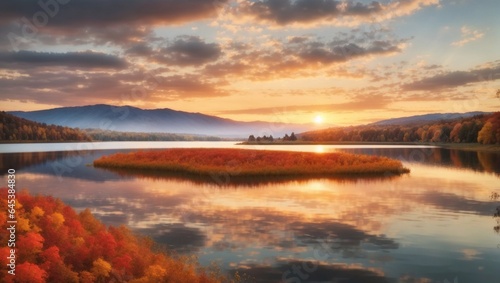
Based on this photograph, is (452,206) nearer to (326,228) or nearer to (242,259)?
(326,228)

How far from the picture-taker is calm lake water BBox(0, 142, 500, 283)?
57.5 feet

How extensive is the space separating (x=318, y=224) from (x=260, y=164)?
118ft

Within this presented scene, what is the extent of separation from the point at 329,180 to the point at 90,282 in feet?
132

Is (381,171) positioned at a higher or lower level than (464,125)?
lower

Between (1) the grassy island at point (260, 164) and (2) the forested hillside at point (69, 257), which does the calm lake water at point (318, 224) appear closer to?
(2) the forested hillside at point (69, 257)

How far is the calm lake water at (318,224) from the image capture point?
57.5ft

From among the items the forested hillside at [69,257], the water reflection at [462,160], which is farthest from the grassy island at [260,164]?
the forested hillside at [69,257]

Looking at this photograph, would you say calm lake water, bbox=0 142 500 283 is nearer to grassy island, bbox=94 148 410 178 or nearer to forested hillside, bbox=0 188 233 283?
forested hillside, bbox=0 188 233 283

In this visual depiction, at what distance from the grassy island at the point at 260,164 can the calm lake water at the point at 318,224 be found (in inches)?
420

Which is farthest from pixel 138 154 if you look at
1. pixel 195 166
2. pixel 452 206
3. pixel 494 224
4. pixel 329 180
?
pixel 494 224

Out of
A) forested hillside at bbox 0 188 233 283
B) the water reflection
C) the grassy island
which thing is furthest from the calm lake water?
the water reflection

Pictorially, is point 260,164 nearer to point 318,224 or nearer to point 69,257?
point 318,224

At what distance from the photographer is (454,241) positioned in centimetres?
2166

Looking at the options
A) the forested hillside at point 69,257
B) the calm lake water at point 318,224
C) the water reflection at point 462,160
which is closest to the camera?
the forested hillside at point 69,257
